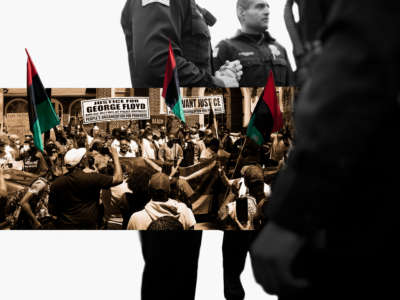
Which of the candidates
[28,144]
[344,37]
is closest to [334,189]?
[344,37]

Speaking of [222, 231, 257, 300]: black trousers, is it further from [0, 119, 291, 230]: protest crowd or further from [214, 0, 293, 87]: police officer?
[214, 0, 293, 87]: police officer

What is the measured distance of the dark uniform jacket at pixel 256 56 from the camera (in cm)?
280

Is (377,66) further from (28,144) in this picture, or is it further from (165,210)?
(28,144)

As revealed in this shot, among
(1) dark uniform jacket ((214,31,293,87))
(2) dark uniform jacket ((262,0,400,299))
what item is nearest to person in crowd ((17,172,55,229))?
(1) dark uniform jacket ((214,31,293,87))

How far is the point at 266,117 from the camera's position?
2461mm

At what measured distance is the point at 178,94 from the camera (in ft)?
7.95

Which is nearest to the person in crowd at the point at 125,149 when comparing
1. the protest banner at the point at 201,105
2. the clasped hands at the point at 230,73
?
the protest banner at the point at 201,105

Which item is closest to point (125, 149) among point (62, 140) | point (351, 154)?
point (62, 140)

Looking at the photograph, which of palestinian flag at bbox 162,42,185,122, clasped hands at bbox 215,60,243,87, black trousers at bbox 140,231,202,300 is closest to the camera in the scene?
black trousers at bbox 140,231,202,300

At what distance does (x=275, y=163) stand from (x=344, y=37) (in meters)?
1.68

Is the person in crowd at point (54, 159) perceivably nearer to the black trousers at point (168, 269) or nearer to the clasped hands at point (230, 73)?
the black trousers at point (168, 269)

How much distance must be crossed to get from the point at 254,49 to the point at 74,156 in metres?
1.09

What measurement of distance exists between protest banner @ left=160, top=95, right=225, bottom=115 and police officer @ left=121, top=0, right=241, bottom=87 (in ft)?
0.36

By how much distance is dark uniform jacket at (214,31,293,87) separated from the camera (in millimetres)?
2803
